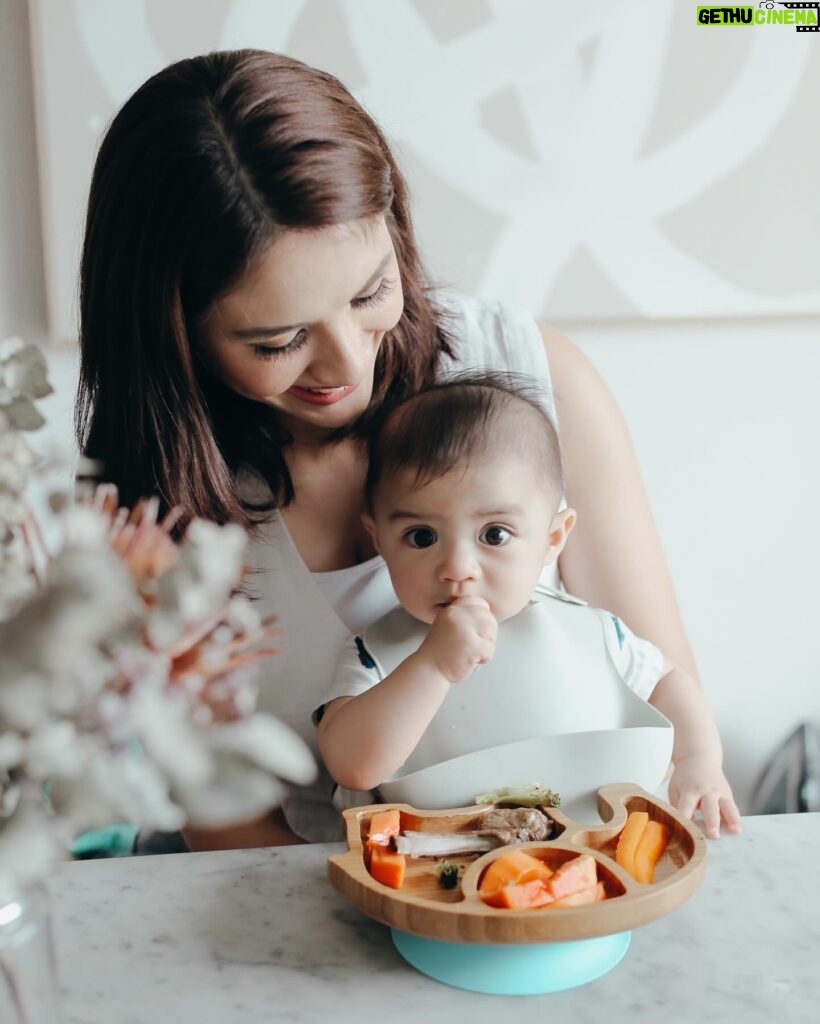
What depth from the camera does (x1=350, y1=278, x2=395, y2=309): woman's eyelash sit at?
45.5 inches

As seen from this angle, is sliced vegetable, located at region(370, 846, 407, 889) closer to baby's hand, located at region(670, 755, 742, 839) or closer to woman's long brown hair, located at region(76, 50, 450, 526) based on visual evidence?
baby's hand, located at region(670, 755, 742, 839)

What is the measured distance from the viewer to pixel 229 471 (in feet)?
4.35

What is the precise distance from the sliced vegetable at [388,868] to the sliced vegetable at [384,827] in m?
0.03

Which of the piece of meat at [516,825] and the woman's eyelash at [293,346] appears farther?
the woman's eyelash at [293,346]

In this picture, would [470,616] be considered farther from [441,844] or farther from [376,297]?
[376,297]

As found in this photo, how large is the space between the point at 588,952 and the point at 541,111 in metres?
1.58

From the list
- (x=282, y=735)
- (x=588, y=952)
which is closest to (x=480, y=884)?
(x=588, y=952)

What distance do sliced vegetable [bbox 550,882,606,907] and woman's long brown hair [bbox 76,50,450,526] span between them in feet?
2.16

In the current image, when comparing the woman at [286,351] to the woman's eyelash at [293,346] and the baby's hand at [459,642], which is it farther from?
the baby's hand at [459,642]

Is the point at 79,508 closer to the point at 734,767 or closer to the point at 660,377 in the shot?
the point at 660,377

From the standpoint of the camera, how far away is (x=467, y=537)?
3.68 ft

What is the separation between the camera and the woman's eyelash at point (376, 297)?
3.79 ft

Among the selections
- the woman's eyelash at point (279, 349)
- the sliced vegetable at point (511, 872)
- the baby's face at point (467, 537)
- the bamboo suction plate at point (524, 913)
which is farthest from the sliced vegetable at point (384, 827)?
the woman's eyelash at point (279, 349)

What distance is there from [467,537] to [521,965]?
462 mm
